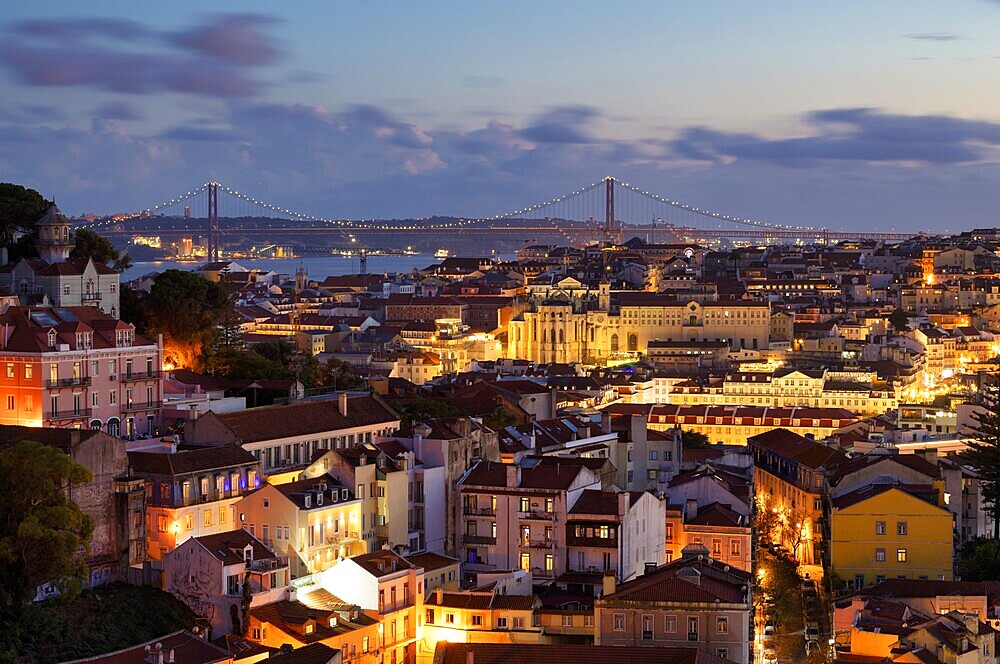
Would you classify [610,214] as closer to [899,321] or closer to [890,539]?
[899,321]

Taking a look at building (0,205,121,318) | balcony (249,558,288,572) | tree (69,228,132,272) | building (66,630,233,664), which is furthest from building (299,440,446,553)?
tree (69,228,132,272)

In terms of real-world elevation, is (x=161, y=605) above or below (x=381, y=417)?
below

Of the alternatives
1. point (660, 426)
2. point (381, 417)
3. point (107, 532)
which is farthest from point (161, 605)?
point (660, 426)

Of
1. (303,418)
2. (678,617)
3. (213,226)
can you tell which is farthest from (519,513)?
(213,226)

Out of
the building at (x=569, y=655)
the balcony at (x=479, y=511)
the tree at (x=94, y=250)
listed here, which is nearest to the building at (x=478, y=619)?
the building at (x=569, y=655)

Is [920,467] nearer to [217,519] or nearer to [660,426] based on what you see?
[217,519]

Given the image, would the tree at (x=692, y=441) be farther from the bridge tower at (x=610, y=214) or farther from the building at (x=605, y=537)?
the bridge tower at (x=610, y=214)

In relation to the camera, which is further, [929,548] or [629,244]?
[629,244]
